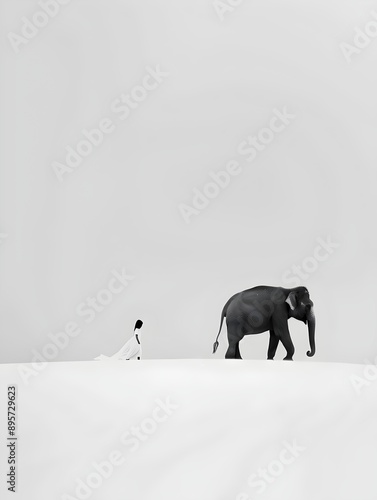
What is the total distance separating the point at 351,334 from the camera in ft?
16.9

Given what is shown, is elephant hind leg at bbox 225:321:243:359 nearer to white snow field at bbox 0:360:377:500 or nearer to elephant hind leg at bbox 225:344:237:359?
elephant hind leg at bbox 225:344:237:359

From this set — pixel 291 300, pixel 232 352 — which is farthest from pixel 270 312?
pixel 232 352

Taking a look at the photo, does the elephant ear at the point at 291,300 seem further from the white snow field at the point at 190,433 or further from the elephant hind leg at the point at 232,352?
the white snow field at the point at 190,433

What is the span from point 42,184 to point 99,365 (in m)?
2.50

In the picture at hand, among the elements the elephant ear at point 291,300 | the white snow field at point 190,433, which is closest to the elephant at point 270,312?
the elephant ear at point 291,300

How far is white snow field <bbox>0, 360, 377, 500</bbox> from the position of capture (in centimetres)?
306

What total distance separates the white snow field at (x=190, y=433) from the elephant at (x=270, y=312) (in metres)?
0.51

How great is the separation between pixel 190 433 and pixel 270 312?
791mm

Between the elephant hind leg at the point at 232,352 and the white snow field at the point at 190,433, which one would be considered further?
the elephant hind leg at the point at 232,352

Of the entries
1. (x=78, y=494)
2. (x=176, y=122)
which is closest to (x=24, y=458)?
(x=78, y=494)

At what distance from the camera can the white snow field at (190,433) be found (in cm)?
306

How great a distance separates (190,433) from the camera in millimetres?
3070

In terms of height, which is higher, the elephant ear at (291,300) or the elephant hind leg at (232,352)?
the elephant ear at (291,300)

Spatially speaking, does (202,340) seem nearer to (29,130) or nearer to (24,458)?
(29,130)
